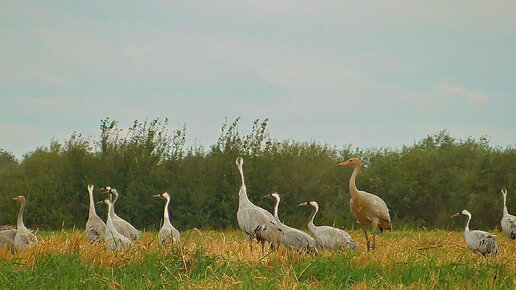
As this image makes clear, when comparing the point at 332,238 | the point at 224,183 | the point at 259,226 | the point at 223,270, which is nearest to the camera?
the point at 223,270

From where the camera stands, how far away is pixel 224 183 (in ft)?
99.7

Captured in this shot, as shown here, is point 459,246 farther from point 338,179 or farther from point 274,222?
point 338,179

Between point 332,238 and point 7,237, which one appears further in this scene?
point 332,238

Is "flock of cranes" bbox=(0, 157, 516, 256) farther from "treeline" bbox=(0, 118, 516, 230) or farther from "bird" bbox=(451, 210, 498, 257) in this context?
"treeline" bbox=(0, 118, 516, 230)

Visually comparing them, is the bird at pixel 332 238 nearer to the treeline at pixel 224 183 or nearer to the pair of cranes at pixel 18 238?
the pair of cranes at pixel 18 238

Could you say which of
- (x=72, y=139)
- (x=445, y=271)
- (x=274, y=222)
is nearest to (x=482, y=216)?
(x=72, y=139)

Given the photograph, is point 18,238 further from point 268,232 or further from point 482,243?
point 482,243

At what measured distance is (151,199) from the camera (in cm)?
3011

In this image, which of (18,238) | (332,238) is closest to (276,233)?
(332,238)

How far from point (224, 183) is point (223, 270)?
71.0ft

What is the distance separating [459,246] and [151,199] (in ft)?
56.8

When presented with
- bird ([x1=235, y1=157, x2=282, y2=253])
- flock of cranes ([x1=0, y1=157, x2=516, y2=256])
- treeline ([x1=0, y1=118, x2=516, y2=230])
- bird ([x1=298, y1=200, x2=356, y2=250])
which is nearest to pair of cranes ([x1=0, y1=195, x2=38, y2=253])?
flock of cranes ([x1=0, y1=157, x2=516, y2=256])

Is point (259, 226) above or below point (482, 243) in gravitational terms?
below

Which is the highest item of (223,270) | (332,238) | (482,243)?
(482,243)
